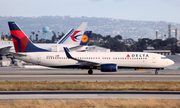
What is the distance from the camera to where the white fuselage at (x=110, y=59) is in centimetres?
3994

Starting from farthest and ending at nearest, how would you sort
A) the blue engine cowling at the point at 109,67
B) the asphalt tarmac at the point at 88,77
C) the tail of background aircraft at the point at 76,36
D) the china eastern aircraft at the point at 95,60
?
the tail of background aircraft at the point at 76,36 < the china eastern aircraft at the point at 95,60 < the blue engine cowling at the point at 109,67 < the asphalt tarmac at the point at 88,77

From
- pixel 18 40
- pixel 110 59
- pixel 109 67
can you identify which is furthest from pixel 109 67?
pixel 18 40

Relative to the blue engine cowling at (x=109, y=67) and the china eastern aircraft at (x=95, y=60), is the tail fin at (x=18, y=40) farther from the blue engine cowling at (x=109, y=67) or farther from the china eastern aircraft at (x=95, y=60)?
the blue engine cowling at (x=109, y=67)

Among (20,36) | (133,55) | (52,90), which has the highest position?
(20,36)

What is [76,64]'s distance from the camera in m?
40.2

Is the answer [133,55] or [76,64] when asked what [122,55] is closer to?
[133,55]

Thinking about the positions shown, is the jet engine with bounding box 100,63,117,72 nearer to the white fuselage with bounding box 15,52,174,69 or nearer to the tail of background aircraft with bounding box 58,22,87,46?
the white fuselage with bounding box 15,52,174,69

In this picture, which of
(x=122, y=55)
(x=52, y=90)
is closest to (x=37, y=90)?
(x=52, y=90)

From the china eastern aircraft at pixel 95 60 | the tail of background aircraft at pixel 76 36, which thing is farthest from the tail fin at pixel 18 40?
the tail of background aircraft at pixel 76 36

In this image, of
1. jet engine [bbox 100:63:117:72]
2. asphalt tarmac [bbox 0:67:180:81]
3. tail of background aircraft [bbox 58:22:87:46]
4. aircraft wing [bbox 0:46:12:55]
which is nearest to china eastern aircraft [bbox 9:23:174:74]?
jet engine [bbox 100:63:117:72]

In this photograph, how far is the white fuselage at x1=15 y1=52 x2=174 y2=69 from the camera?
39938 millimetres

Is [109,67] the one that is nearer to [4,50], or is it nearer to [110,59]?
[110,59]

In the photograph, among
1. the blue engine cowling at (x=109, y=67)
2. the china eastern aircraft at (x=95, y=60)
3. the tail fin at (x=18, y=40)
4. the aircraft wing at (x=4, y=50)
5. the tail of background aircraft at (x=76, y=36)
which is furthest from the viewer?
the aircraft wing at (x=4, y=50)

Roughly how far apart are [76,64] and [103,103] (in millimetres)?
24456
